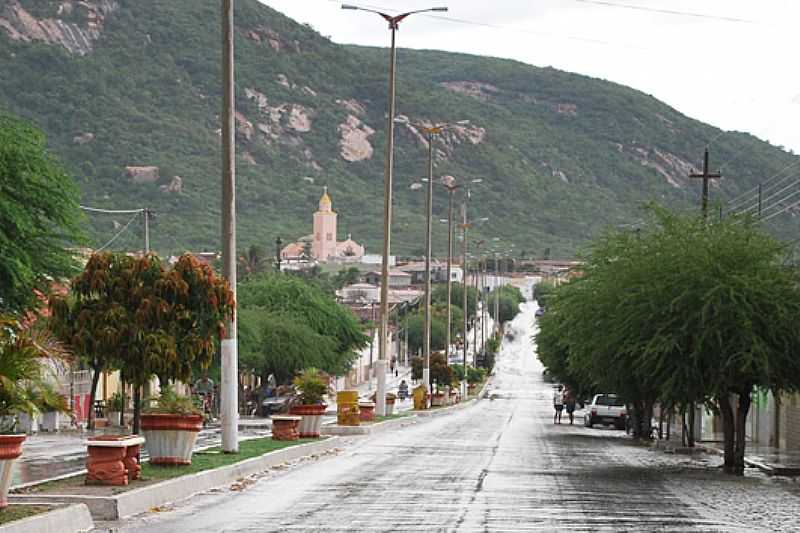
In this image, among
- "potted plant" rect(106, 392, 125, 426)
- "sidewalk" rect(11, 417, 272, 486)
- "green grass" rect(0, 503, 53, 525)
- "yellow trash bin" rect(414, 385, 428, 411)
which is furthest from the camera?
"yellow trash bin" rect(414, 385, 428, 411)

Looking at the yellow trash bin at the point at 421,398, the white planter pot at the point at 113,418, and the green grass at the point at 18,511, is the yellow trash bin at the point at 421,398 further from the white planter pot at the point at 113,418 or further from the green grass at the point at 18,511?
the green grass at the point at 18,511

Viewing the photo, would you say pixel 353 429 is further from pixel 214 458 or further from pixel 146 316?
pixel 146 316

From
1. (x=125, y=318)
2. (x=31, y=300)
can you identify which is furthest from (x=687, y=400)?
(x=31, y=300)

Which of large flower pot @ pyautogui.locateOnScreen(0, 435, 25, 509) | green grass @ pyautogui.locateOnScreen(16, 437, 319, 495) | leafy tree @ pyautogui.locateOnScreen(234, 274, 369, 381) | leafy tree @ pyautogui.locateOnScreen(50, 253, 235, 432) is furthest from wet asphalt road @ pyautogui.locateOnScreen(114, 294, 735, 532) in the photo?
leafy tree @ pyautogui.locateOnScreen(234, 274, 369, 381)

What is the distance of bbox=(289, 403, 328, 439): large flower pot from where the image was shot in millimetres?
41219

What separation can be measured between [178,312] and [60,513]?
1026 cm

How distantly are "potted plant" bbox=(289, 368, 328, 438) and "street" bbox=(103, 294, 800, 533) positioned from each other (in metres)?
1.28

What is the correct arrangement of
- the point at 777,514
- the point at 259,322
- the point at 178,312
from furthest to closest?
the point at 259,322
the point at 178,312
the point at 777,514

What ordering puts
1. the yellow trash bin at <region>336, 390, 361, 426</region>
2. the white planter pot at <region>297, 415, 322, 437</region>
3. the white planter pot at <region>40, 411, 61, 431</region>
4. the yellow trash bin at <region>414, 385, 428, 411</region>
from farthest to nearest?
the yellow trash bin at <region>414, 385, 428, 411</region> < the white planter pot at <region>40, 411, 61, 431</region> < the yellow trash bin at <region>336, 390, 361, 426</region> < the white planter pot at <region>297, 415, 322, 437</region>

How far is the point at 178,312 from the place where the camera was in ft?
Result: 91.3

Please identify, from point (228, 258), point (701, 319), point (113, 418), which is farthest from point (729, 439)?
point (113, 418)

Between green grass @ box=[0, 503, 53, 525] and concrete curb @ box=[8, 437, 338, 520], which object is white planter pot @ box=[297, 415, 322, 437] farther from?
green grass @ box=[0, 503, 53, 525]

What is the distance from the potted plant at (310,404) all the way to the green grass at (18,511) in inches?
894

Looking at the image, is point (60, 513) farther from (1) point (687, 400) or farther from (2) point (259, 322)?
(2) point (259, 322)
